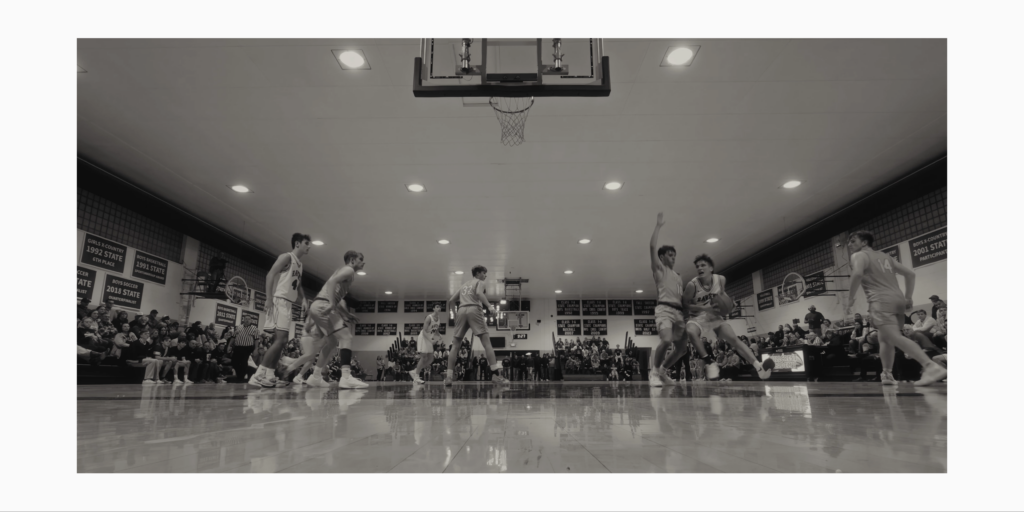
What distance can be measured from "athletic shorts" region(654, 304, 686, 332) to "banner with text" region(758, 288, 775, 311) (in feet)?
30.3

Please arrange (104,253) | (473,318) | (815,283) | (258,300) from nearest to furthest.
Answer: (473,318) < (104,253) < (815,283) < (258,300)

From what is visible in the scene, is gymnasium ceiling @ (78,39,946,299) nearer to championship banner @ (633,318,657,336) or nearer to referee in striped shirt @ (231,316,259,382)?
referee in striped shirt @ (231,316,259,382)

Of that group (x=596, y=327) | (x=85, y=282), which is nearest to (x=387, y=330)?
(x=596, y=327)

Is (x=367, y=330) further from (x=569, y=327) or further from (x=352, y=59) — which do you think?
(x=352, y=59)

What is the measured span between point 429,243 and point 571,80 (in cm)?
773

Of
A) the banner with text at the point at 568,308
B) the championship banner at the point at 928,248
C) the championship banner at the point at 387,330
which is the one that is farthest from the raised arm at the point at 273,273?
the banner with text at the point at 568,308

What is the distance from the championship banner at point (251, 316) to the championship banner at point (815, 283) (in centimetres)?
1328

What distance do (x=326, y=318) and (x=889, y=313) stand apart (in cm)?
517

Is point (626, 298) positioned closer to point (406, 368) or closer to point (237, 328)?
point (406, 368)

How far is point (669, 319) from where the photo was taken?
5070mm

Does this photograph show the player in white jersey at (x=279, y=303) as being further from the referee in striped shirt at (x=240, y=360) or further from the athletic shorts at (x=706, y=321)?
the referee in striped shirt at (x=240, y=360)

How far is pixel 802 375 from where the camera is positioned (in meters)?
9.73

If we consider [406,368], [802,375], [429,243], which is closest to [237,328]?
[429,243]

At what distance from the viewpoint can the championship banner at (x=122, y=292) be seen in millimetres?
8086
